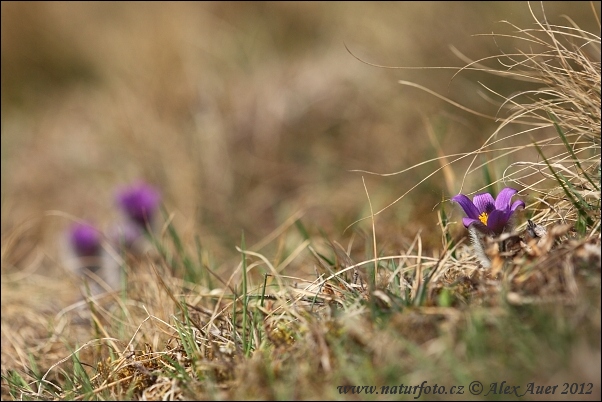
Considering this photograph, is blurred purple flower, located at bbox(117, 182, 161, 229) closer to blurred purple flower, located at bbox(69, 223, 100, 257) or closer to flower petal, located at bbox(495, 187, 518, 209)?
blurred purple flower, located at bbox(69, 223, 100, 257)

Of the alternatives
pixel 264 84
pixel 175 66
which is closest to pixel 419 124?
pixel 264 84

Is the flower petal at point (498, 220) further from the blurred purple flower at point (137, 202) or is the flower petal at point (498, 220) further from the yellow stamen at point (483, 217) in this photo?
the blurred purple flower at point (137, 202)

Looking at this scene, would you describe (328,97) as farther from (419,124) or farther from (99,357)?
(99,357)

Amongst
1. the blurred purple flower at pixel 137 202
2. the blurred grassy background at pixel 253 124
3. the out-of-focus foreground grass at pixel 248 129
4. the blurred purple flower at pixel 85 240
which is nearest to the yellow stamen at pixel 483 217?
the out-of-focus foreground grass at pixel 248 129

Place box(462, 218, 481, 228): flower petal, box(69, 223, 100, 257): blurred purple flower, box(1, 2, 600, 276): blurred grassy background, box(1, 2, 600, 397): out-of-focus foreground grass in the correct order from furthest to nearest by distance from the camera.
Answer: box(1, 2, 600, 276): blurred grassy background → box(1, 2, 600, 397): out-of-focus foreground grass → box(69, 223, 100, 257): blurred purple flower → box(462, 218, 481, 228): flower petal

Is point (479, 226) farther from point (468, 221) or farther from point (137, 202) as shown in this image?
point (137, 202)

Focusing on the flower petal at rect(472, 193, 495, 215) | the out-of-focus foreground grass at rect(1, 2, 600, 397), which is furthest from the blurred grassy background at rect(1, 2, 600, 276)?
the flower petal at rect(472, 193, 495, 215)

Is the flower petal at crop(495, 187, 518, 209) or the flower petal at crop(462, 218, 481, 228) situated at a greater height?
the flower petal at crop(495, 187, 518, 209)
